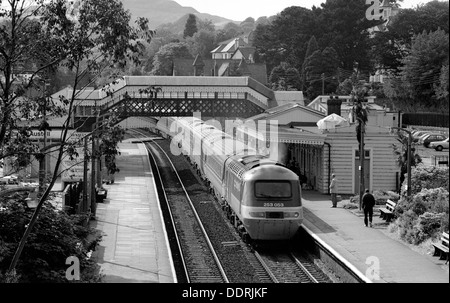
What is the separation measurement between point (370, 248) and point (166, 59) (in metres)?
93.5

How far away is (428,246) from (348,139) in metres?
13.3

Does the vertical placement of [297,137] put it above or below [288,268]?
above

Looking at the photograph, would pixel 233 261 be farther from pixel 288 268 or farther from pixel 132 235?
pixel 132 235

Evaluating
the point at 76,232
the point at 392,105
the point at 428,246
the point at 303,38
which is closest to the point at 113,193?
the point at 76,232

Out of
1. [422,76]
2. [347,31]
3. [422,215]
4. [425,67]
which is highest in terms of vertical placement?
[347,31]

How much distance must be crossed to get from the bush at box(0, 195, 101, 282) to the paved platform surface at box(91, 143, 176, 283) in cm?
125

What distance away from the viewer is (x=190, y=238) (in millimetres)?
27219

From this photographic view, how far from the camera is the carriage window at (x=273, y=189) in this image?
2398 centimetres

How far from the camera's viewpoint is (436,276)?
1852 cm

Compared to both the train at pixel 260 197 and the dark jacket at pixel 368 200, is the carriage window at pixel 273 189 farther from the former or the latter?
the dark jacket at pixel 368 200

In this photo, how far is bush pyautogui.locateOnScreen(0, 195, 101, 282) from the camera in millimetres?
17375

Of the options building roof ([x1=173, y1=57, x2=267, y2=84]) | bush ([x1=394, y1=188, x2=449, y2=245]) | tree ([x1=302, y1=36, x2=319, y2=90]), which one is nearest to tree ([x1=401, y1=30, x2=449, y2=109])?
tree ([x1=302, y1=36, x2=319, y2=90])

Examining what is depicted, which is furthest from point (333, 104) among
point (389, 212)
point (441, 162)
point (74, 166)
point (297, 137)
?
point (389, 212)
